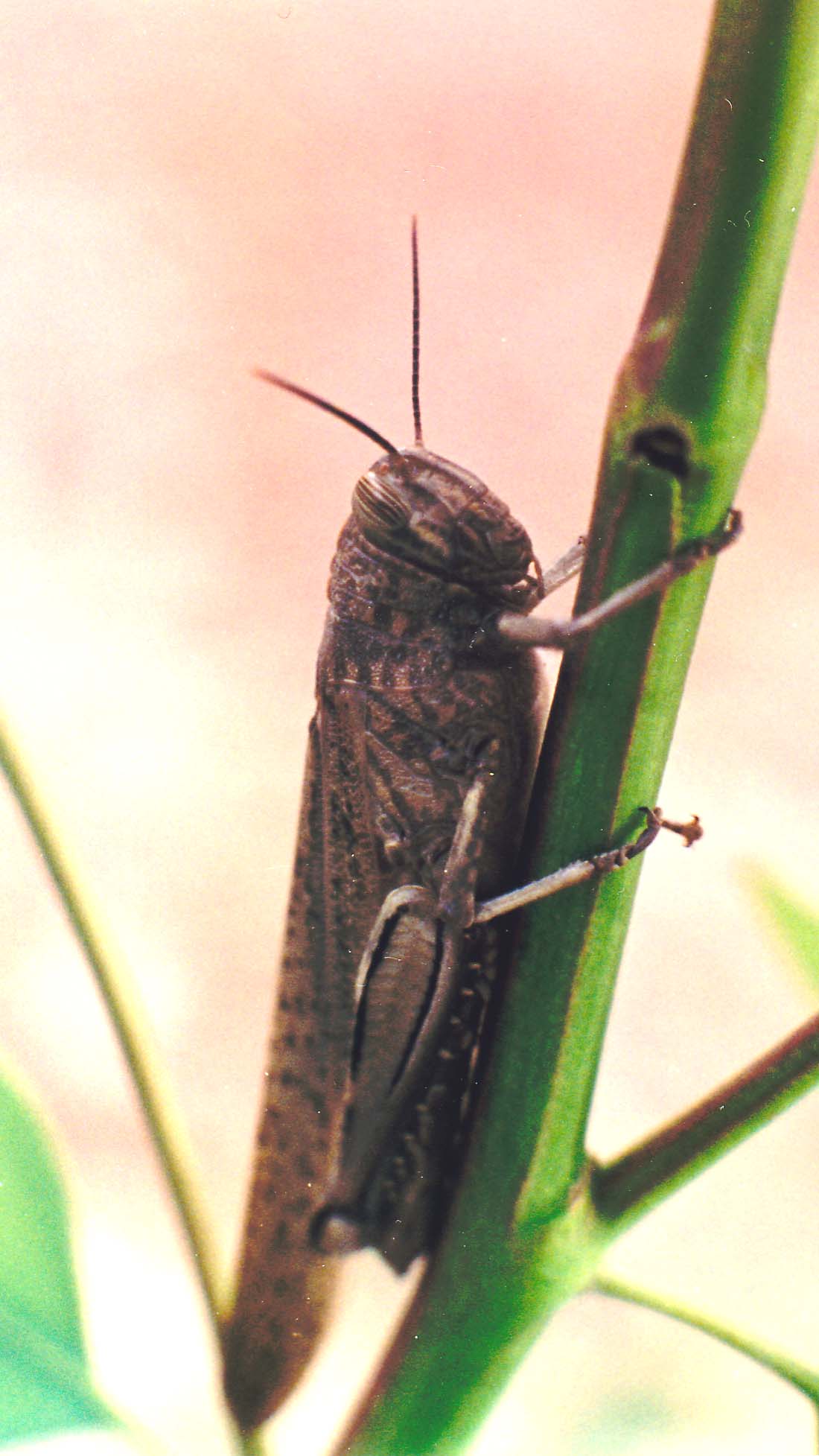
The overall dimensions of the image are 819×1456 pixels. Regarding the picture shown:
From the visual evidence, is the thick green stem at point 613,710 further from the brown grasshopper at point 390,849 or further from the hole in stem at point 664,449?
the brown grasshopper at point 390,849

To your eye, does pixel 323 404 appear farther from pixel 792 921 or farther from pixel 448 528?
pixel 792 921

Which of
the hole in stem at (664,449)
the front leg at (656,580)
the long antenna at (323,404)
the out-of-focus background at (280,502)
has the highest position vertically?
the hole in stem at (664,449)

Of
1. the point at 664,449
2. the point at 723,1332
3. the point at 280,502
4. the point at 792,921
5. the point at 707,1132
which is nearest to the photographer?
the point at 664,449

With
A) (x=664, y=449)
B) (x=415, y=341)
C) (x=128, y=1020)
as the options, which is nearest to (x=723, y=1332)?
(x=128, y=1020)

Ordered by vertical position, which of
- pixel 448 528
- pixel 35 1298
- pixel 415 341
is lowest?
pixel 35 1298

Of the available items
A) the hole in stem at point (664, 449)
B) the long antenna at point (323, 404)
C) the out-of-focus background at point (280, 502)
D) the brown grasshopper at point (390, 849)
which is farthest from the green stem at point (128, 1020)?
the out-of-focus background at point (280, 502)

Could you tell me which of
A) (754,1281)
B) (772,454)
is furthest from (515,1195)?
(772,454)

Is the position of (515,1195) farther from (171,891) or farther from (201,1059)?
(171,891)

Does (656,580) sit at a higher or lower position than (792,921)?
higher
